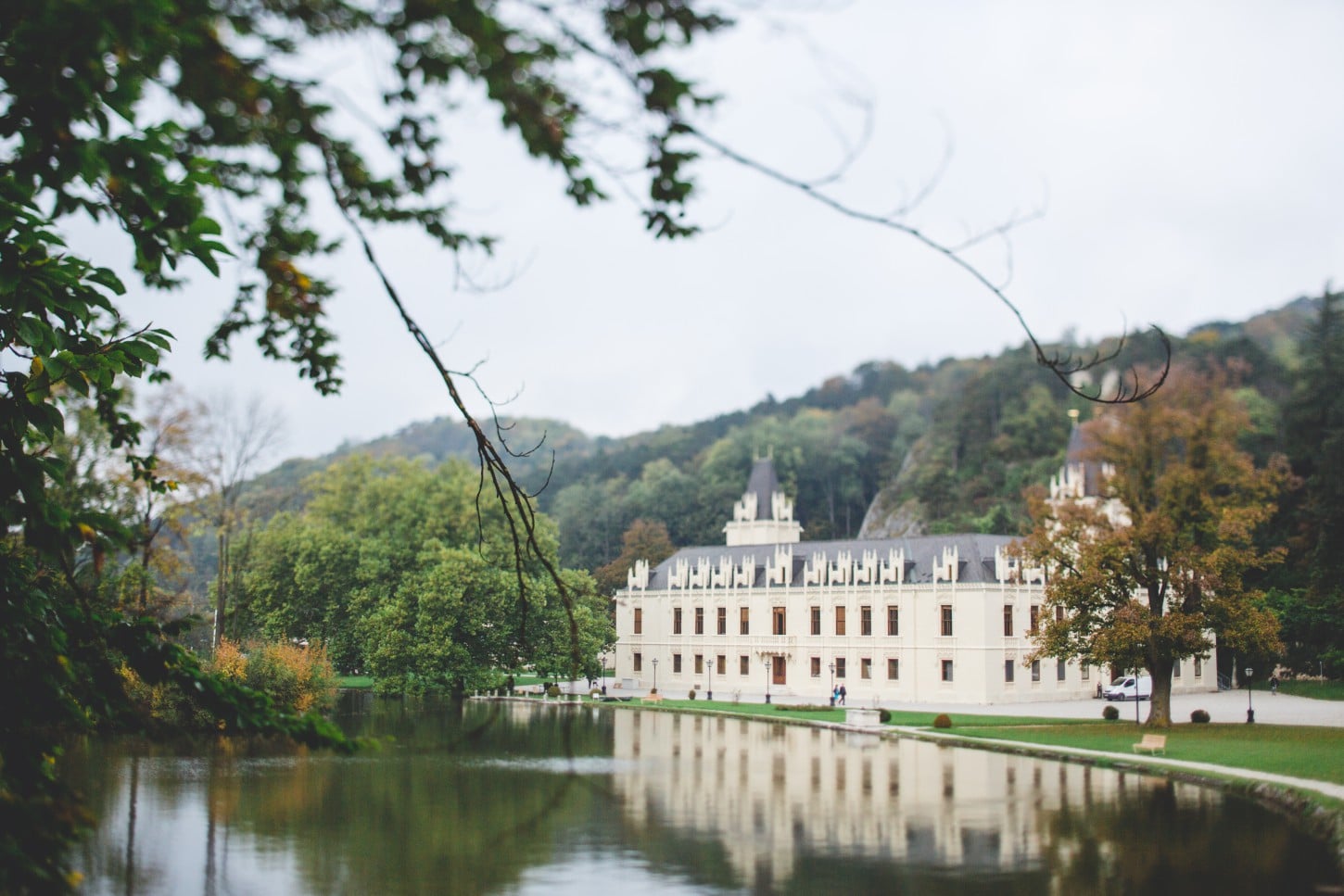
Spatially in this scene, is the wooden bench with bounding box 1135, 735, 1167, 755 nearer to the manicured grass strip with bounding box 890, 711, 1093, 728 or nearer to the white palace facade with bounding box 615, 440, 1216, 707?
the manicured grass strip with bounding box 890, 711, 1093, 728

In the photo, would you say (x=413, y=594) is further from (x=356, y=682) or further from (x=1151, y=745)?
(x=1151, y=745)

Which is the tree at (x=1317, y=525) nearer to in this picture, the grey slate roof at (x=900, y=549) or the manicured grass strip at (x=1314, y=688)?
the manicured grass strip at (x=1314, y=688)

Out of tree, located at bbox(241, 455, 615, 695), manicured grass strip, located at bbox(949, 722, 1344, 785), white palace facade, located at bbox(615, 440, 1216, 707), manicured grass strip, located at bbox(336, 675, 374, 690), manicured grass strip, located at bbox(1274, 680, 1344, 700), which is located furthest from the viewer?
manicured grass strip, located at bbox(336, 675, 374, 690)

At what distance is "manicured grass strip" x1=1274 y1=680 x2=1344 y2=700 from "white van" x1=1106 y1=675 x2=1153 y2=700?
703 cm

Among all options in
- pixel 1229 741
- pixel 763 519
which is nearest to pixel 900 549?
pixel 763 519

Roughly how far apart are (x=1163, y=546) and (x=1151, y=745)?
10688 millimetres

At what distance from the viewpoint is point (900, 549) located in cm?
6128

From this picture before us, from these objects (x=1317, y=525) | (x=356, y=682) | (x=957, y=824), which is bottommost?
(x=356, y=682)

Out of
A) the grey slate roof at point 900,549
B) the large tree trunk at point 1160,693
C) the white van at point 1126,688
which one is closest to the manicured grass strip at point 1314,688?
the white van at point 1126,688

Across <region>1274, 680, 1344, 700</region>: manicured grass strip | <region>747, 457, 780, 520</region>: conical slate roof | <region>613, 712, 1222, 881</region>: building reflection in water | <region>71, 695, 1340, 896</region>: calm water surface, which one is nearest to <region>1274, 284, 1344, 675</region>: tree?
<region>1274, 680, 1344, 700</region>: manicured grass strip

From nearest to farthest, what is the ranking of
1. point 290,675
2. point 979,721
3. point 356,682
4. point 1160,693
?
point 290,675
point 1160,693
point 979,721
point 356,682

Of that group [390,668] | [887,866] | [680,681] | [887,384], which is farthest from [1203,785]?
[887,384]

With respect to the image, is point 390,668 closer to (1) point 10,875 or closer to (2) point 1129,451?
→ (2) point 1129,451

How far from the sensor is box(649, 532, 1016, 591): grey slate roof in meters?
58.5
